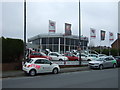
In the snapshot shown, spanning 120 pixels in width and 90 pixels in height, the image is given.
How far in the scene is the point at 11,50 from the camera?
17.2 m

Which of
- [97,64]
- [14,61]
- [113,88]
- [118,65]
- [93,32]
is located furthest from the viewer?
[93,32]

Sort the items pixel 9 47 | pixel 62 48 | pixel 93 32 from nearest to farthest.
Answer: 1. pixel 9 47
2. pixel 93 32
3. pixel 62 48

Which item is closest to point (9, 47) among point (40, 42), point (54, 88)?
point (54, 88)

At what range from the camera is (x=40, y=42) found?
174 feet

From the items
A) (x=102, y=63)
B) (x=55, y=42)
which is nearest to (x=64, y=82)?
(x=102, y=63)

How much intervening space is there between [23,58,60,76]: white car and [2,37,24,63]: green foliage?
3.73 m

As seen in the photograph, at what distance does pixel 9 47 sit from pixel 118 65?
16.2m

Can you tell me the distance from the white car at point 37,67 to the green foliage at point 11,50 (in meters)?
3.73

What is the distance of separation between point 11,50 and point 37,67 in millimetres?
4821

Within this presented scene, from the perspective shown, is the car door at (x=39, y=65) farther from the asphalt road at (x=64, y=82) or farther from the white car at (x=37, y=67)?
the asphalt road at (x=64, y=82)

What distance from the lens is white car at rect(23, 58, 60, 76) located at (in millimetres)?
13734

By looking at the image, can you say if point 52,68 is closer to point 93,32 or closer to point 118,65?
point 118,65

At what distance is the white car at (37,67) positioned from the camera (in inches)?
541

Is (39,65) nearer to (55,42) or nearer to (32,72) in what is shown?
(32,72)
